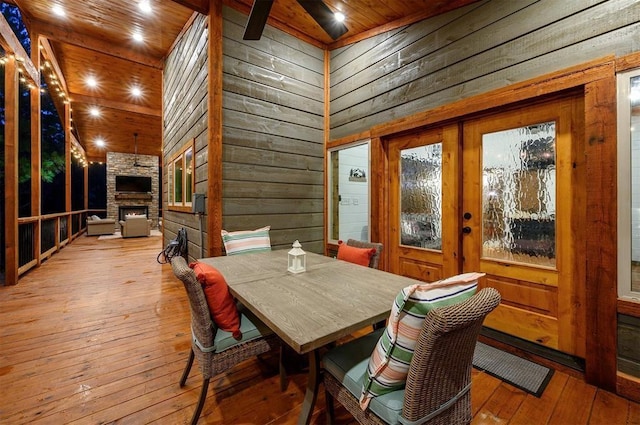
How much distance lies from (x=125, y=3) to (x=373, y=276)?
4589 millimetres

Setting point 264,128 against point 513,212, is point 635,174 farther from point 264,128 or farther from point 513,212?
point 264,128

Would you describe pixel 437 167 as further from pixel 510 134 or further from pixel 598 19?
pixel 598 19

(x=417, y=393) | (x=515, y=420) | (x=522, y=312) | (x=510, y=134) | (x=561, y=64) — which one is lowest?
(x=515, y=420)

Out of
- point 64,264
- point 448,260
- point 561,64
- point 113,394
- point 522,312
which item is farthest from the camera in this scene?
point 64,264

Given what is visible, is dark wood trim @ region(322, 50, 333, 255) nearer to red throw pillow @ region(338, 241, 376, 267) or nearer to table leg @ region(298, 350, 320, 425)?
red throw pillow @ region(338, 241, 376, 267)

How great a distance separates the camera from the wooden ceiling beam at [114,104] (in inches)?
278

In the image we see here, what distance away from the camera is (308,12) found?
2234 mm

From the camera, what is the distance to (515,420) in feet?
5.07

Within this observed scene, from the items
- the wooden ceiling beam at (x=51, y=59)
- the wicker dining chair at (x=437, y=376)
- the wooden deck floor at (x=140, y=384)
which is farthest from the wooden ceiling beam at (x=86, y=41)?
the wicker dining chair at (x=437, y=376)

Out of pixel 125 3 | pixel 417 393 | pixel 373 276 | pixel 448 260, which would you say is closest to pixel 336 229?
pixel 448 260

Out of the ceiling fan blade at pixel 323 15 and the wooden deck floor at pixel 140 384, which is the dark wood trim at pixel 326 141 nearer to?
the ceiling fan blade at pixel 323 15

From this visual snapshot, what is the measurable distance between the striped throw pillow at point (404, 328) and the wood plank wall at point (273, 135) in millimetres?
2540

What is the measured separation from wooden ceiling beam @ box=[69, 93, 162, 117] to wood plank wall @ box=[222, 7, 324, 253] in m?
5.97

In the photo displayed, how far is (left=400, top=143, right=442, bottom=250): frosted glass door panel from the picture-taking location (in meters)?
2.84
